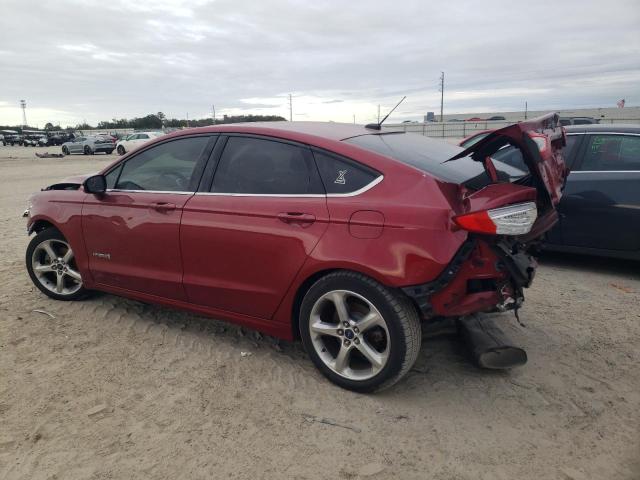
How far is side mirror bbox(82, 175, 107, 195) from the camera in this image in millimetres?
3967

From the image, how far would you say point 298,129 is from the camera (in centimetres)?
342

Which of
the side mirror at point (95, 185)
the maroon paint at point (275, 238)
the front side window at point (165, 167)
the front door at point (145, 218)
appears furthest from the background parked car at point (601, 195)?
the side mirror at point (95, 185)

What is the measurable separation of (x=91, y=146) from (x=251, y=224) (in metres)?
32.9

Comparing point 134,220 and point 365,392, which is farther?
point 134,220

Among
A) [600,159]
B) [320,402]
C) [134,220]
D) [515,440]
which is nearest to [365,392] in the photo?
[320,402]

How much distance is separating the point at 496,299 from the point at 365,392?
0.94m

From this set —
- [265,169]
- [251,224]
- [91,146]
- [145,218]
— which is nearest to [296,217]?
Result: [251,224]

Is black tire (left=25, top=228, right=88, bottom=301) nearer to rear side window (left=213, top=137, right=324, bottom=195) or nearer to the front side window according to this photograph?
the front side window

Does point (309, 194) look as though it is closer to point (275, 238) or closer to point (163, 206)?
point (275, 238)

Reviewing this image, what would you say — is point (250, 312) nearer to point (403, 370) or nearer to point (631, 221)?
point (403, 370)

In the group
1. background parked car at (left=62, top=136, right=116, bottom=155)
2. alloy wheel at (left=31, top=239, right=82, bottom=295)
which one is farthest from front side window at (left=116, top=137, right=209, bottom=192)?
background parked car at (left=62, top=136, right=116, bottom=155)

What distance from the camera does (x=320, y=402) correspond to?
9.73ft

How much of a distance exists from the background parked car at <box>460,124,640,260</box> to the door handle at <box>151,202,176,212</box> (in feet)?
9.93

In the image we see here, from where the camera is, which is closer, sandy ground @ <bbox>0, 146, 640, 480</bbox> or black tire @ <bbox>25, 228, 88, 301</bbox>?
sandy ground @ <bbox>0, 146, 640, 480</bbox>
